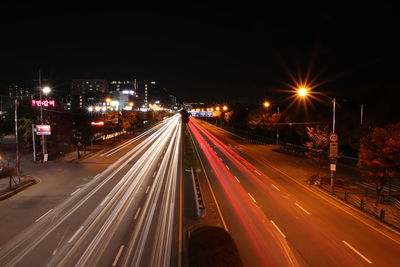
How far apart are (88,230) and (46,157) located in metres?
26.6

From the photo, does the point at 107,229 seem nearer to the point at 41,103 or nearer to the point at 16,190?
the point at 16,190

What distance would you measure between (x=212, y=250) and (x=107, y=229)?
8.17 metres

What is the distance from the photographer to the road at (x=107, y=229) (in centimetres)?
1342

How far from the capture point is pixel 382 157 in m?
20.8

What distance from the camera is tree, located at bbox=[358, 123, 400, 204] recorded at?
2011cm

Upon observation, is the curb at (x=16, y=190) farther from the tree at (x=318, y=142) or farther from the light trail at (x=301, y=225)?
the tree at (x=318, y=142)

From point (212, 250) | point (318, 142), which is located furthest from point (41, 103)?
point (212, 250)

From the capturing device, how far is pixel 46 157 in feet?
130

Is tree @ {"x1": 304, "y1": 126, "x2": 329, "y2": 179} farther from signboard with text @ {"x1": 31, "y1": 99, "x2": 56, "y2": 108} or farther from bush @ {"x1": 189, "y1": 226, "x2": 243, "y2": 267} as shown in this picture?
signboard with text @ {"x1": 31, "y1": 99, "x2": 56, "y2": 108}

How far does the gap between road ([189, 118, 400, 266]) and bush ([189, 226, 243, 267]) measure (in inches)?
107

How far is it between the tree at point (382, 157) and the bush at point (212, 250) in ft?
44.9

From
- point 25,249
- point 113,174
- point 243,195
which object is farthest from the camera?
point 113,174

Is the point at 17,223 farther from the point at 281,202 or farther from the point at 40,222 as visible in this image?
the point at 281,202

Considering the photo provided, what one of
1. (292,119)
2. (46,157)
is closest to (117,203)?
(46,157)
